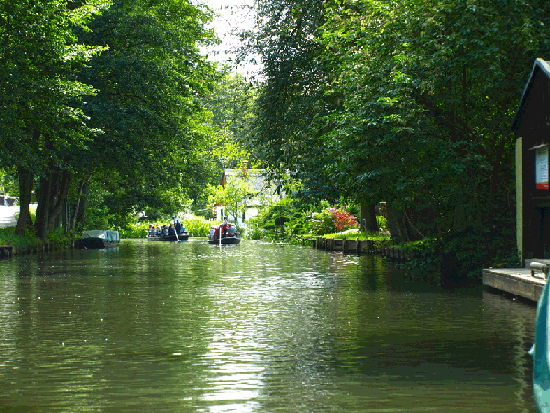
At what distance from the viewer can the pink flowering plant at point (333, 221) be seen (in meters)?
52.8

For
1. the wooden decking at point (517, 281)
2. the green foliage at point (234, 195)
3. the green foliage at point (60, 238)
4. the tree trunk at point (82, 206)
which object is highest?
the green foliage at point (234, 195)

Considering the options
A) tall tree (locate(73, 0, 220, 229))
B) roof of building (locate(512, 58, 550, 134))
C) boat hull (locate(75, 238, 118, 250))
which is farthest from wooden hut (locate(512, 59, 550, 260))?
boat hull (locate(75, 238, 118, 250))

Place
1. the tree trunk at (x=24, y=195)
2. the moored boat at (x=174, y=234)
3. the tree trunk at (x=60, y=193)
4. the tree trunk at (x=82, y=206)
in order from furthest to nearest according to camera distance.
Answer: the moored boat at (x=174, y=234) → the tree trunk at (x=82, y=206) → the tree trunk at (x=60, y=193) → the tree trunk at (x=24, y=195)

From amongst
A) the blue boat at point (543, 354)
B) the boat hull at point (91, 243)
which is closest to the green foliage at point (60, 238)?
the boat hull at point (91, 243)

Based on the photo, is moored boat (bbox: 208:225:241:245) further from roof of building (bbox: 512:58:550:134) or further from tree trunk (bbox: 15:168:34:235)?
roof of building (bbox: 512:58:550:134)

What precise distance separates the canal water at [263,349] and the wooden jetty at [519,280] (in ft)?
1.22

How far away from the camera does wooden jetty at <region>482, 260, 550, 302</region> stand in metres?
15.4

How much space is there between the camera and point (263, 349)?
10.3 metres

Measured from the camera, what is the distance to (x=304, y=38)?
36.0m

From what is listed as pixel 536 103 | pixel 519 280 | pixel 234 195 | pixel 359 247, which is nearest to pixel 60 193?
pixel 359 247

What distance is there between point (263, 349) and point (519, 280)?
793 cm

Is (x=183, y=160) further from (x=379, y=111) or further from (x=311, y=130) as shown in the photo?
(x=379, y=111)

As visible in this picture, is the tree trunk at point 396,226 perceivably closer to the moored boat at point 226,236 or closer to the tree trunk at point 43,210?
the tree trunk at point 43,210

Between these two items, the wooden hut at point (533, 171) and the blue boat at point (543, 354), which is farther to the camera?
the wooden hut at point (533, 171)
